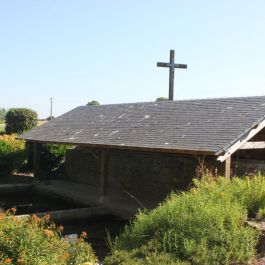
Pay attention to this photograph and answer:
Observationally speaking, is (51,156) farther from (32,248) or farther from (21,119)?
(32,248)

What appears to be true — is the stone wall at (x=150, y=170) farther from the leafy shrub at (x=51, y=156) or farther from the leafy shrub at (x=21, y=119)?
the leafy shrub at (x=21, y=119)

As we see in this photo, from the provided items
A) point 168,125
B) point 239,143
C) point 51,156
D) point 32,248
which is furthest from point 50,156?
point 32,248

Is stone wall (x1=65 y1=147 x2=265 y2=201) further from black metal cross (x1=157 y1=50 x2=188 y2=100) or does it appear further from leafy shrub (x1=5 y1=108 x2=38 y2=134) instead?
leafy shrub (x1=5 y1=108 x2=38 y2=134)

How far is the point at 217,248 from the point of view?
240 inches

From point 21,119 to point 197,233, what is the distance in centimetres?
2654

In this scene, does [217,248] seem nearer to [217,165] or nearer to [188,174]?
[217,165]

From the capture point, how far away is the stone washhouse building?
11.1 m

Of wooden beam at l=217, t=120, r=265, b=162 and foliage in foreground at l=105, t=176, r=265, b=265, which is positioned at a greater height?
wooden beam at l=217, t=120, r=265, b=162

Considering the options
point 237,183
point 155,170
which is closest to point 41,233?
point 237,183

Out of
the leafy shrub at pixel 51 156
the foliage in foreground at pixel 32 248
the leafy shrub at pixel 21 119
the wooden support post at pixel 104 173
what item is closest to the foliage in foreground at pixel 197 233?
the foliage in foreground at pixel 32 248

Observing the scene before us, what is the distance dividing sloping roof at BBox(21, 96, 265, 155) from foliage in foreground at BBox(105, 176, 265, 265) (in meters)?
2.85

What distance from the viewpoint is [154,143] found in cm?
1191

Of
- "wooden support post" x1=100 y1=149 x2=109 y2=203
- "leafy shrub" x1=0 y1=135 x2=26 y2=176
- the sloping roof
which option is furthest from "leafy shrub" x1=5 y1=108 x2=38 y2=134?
"wooden support post" x1=100 y1=149 x2=109 y2=203

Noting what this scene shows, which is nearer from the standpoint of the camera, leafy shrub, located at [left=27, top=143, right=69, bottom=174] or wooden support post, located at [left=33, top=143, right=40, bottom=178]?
wooden support post, located at [left=33, top=143, right=40, bottom=178]
